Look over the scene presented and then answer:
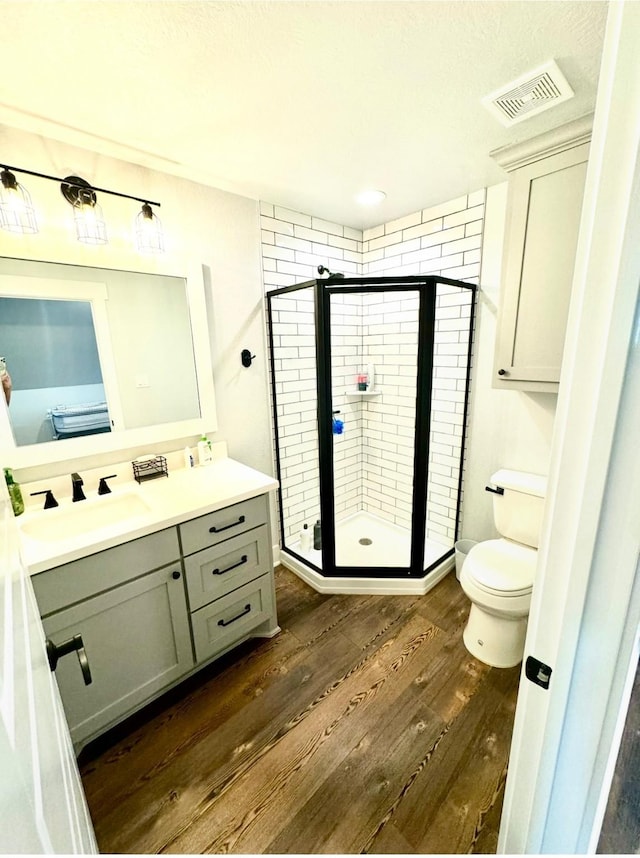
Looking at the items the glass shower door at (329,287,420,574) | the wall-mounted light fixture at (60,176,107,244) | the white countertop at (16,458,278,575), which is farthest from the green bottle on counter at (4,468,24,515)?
the glass shower door at (329,287,420,574)

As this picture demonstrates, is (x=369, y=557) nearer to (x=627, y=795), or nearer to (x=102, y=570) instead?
(x=102, y=570)

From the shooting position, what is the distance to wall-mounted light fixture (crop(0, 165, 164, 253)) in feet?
4.24

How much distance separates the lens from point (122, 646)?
1331mm

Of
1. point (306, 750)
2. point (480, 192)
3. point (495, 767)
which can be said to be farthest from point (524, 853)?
point (480, 192)

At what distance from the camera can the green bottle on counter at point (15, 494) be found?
138cm

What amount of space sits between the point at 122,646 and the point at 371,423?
215 cm

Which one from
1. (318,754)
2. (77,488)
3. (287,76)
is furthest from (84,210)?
(318,754)

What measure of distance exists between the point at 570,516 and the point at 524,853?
763 mm

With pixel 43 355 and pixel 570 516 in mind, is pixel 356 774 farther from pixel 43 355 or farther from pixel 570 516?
pixel 43 355

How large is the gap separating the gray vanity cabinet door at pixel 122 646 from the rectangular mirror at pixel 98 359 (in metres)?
0.72

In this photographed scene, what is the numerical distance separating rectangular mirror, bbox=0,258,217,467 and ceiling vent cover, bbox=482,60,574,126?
1510 millimetres

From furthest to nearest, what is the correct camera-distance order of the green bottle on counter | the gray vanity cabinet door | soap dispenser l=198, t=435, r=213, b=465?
soap dispenser l=198, t=435, r=213, b=465, the green bottle on counter, the gray vanity cabinet door

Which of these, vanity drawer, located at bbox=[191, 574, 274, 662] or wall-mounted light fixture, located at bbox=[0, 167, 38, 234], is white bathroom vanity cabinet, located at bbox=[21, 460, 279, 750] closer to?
vanity drawer, located at bbox=[191, 574, 274, 662]

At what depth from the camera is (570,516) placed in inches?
21.0
